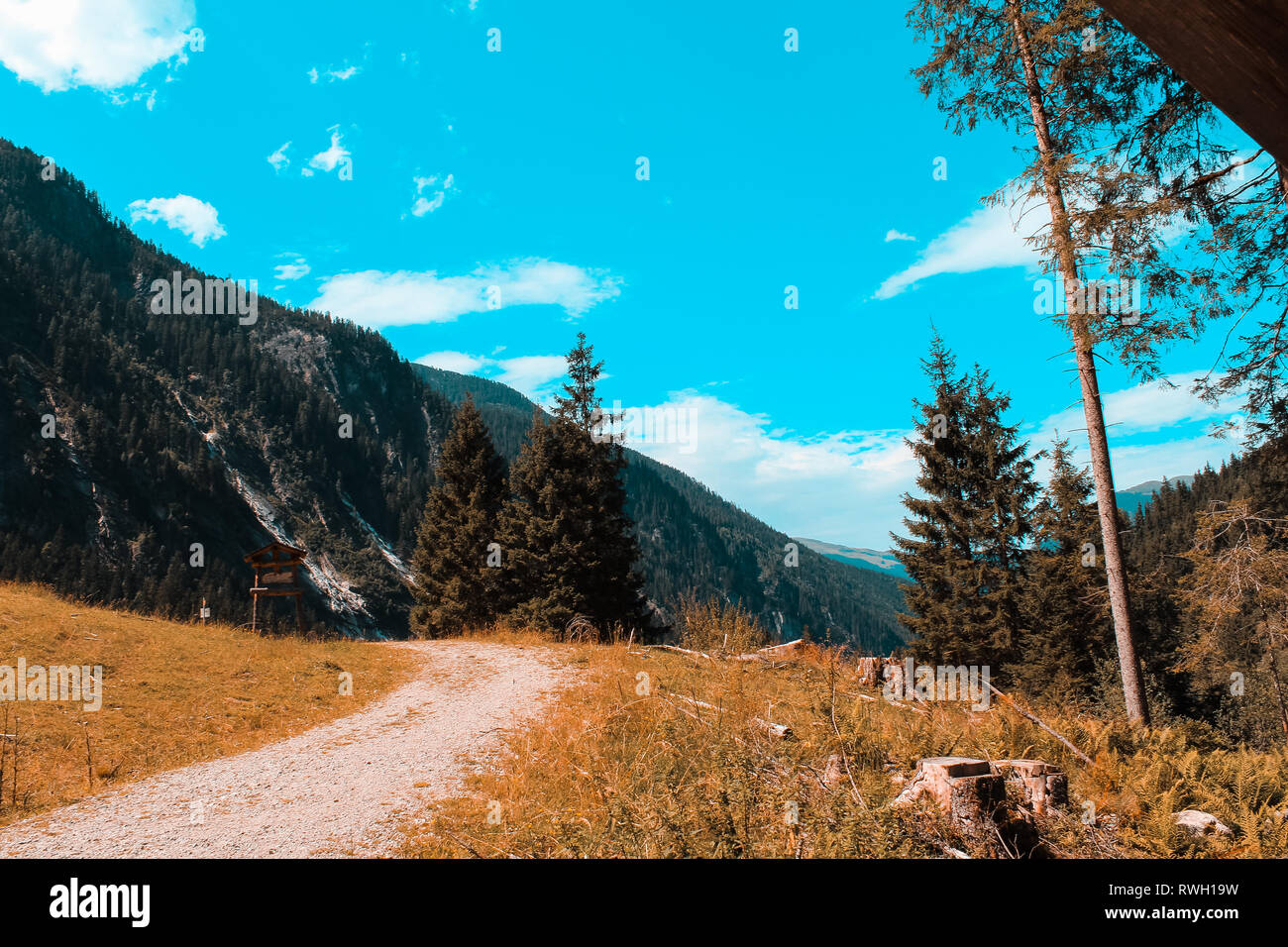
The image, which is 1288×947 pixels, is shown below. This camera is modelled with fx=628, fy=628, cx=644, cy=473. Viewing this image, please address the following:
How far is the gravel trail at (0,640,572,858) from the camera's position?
5.06m

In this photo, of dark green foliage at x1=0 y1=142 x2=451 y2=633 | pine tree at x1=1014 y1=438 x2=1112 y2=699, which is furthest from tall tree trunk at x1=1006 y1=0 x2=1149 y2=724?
dark green foliage at x1=0 y1=142 x2=451 y2=633

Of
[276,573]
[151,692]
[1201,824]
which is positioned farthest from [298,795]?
[276,573]

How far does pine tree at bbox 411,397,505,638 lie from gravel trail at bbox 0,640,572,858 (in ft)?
51.5

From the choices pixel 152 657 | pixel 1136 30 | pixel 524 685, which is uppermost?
pixel 1136 30

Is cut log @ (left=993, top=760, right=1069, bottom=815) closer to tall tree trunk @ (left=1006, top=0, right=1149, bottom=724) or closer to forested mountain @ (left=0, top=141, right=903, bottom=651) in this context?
tall tree trunk @ (left=1006, top=0, right=1149, bottom=724)

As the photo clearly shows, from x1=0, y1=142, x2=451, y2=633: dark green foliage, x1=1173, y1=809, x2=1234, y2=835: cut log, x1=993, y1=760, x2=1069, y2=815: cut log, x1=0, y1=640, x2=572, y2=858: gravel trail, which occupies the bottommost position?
x1=0, y1=640, x2=572, y2=858: gravel trail

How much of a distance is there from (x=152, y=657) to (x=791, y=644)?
1302cm

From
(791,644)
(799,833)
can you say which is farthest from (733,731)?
(791,644)

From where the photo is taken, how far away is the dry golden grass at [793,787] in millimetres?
4176

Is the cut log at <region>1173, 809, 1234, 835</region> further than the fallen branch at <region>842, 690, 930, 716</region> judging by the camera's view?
No
